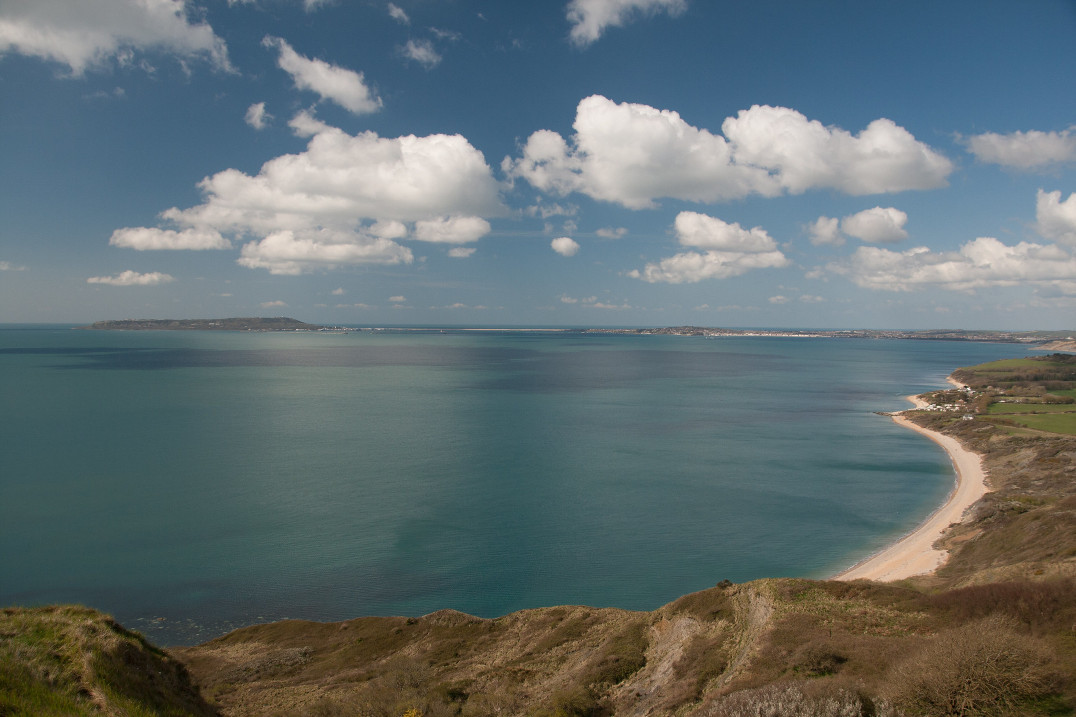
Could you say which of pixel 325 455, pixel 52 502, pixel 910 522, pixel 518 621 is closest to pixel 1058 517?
pixel 910 522

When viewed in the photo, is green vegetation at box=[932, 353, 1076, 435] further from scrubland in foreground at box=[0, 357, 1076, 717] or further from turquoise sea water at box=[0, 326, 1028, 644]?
scrubland in foreground at box=[0, 357, 1076, 717]

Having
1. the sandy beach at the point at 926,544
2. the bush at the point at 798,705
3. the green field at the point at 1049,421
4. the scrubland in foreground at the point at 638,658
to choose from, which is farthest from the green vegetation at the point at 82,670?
the green field at the point at 1049,421

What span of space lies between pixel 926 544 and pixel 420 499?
37.9 metres

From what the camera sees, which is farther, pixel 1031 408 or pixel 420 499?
pixel 1031 408

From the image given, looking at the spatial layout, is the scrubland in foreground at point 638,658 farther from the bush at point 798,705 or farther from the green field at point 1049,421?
the green field at point 1049,421

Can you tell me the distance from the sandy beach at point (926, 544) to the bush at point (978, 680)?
2134cm

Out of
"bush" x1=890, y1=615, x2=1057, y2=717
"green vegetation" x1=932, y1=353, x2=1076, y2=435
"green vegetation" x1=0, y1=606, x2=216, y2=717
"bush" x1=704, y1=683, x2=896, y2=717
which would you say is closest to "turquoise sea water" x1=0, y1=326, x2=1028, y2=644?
"green vegetation" x1=0, y1=606, x2=216, y2=717

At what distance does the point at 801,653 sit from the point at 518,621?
1318 cm

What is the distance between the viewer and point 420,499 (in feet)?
157

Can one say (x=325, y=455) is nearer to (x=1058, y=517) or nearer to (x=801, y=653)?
(x=801, y=653)

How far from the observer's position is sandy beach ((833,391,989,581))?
34094 millimetres

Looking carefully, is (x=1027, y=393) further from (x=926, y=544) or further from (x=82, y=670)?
(x=82, y=670)

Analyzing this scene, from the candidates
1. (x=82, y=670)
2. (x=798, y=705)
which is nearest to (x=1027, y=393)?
(x=798, y=705)

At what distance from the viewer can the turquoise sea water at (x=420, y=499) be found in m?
32.9
